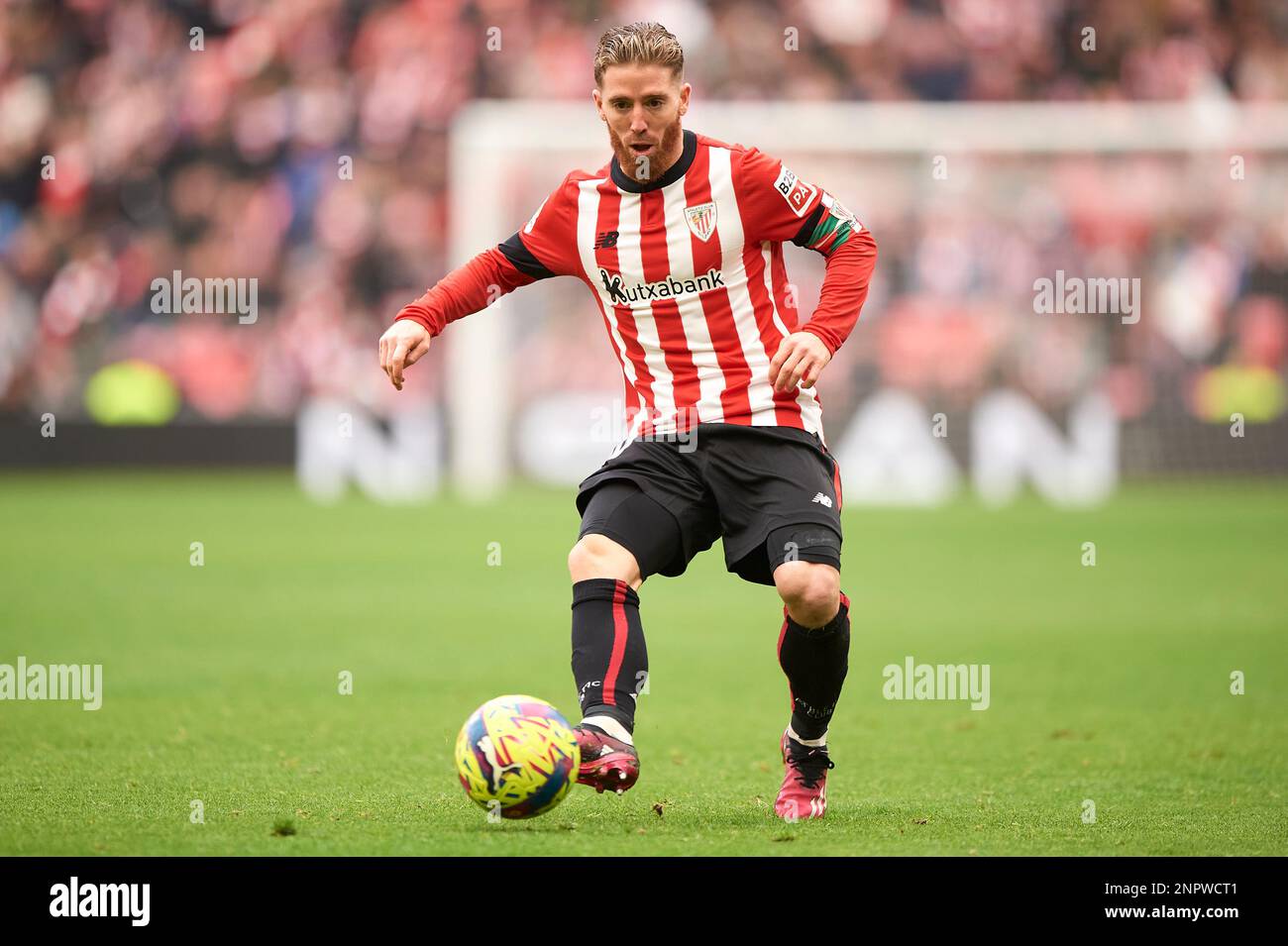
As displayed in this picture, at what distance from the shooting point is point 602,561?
195 inches

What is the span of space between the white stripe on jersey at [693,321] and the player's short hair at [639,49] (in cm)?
38

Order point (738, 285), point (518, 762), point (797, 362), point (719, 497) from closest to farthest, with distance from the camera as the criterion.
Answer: point (518, 762), point (797, 362), point (719, 497), point (738, 285)

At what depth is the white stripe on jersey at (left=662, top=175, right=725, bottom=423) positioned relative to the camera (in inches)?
202

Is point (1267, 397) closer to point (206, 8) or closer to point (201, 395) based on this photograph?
point (201, 395)

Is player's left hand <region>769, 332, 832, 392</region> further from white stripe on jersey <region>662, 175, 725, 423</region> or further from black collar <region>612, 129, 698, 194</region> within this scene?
black collar <region>612, 129, 698, 194</region>

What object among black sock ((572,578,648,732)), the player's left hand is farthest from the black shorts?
the player's left hand

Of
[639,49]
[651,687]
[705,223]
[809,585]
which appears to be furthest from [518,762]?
[651,687]

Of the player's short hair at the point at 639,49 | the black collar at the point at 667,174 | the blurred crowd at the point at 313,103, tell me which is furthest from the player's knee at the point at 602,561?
the blurred crowd at the point at 313,103

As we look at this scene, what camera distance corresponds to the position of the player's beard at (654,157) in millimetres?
5038

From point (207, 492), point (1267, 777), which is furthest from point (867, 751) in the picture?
point (207, 492)

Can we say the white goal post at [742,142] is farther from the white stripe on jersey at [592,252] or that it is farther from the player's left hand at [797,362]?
the player's left hand at [797,362]

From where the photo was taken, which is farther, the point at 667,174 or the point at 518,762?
the point at 667,174

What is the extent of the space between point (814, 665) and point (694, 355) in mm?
966

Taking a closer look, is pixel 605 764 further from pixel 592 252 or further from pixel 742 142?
pixel 742 142
